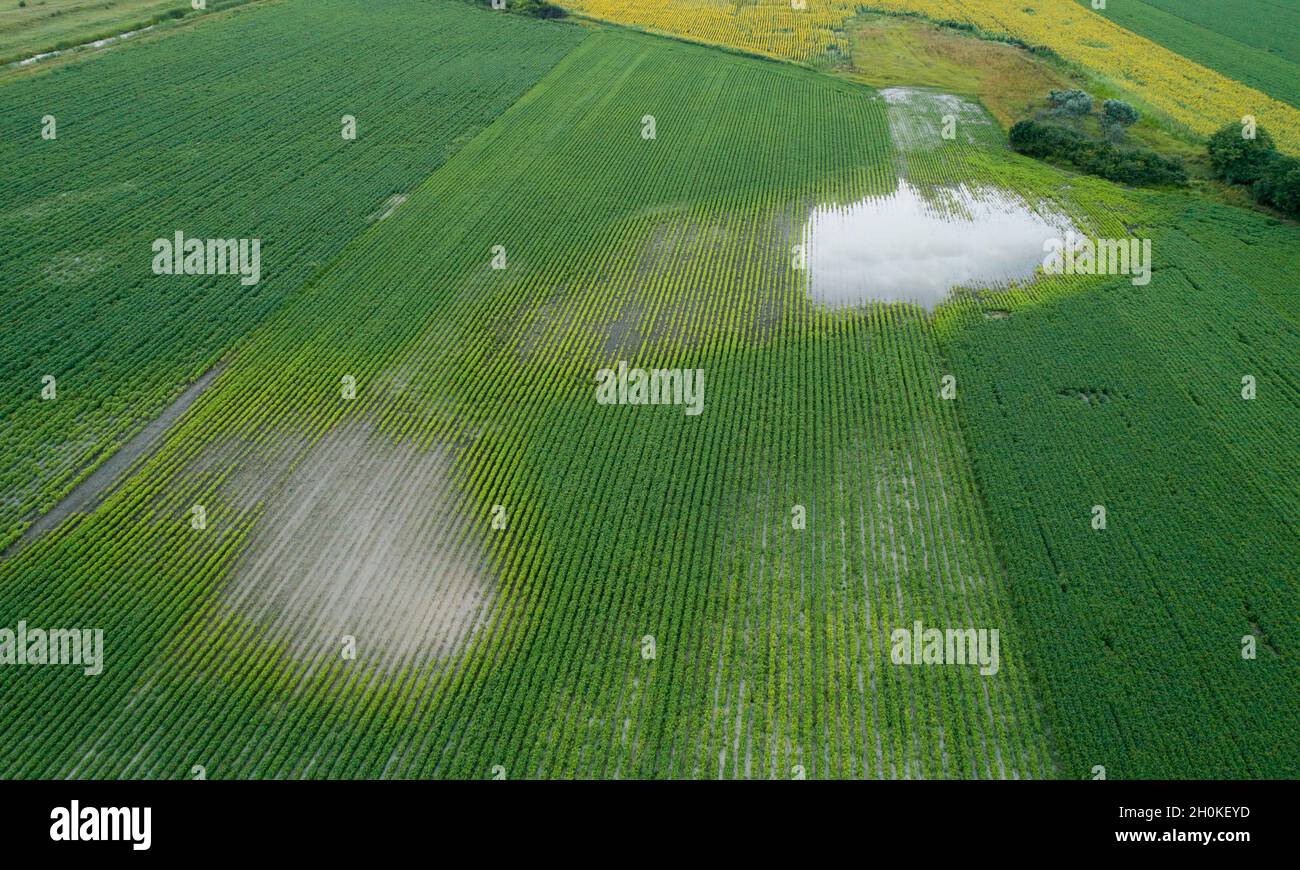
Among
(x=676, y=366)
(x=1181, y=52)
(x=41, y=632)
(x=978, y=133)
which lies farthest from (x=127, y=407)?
(x=1181, y=52)

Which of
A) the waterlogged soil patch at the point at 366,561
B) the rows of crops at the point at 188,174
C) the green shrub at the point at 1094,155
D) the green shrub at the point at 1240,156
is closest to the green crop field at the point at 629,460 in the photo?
the waterlogged soil patch at the point at 366,561

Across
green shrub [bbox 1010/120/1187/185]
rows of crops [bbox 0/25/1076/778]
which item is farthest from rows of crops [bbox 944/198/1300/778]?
green shrub [bbox 1010/120/1187/185]

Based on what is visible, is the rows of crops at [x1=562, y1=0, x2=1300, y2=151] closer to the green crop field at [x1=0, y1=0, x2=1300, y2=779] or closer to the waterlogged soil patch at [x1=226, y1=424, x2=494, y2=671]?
the green crop field at [x1=0, y1=0, x2=1300, y2=779]

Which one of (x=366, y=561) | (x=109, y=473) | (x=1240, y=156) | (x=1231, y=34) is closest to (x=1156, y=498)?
(x=366, y=561)

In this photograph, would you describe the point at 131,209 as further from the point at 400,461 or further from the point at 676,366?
the point at 676,366

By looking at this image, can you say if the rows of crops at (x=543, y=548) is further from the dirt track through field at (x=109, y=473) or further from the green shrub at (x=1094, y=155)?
the green shrub at (x=1094, y=155)

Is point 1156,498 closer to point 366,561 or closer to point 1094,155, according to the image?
point 366,561

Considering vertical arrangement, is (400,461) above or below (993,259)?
below
